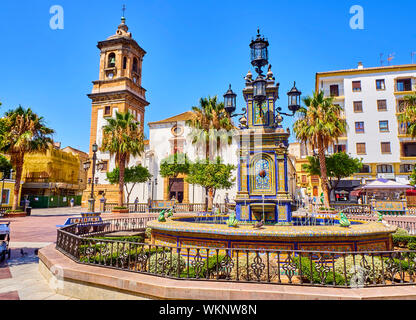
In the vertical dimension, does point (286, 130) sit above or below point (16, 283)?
above

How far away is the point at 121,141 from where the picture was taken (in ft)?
95.8

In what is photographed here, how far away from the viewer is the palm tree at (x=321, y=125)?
23.2 meters

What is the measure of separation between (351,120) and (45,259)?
134 feet

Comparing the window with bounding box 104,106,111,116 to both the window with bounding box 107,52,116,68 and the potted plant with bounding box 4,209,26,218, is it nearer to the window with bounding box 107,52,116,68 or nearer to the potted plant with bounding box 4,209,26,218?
the window with bounding box 107,52,116,68

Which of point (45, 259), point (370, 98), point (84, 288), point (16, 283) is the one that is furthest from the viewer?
point (370, 98)

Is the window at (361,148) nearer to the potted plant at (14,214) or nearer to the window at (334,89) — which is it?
the window at (334,89)

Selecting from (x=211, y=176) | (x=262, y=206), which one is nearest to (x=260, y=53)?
(x=262, y=206)

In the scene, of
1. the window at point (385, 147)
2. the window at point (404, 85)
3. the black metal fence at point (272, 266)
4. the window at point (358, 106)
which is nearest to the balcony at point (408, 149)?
the window at point (385, 147)

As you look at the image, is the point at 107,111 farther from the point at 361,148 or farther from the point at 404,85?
the point at 404,85

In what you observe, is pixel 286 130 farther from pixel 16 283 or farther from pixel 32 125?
pixel 32 125

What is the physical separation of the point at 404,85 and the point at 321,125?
24.1 meters

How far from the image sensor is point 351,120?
126 ft
